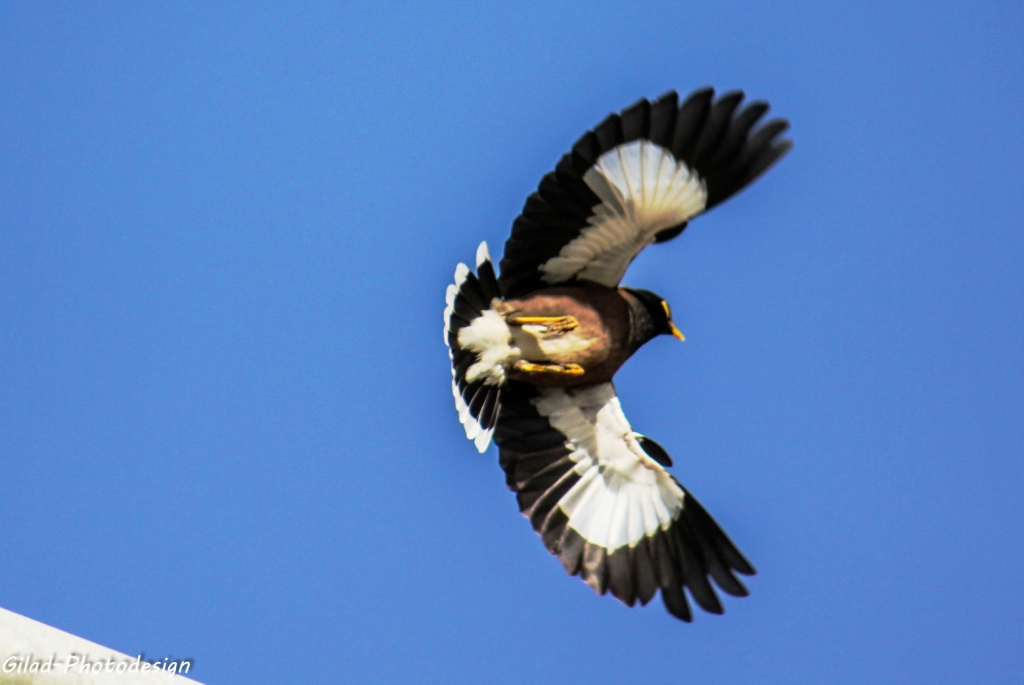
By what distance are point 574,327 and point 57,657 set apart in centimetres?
279

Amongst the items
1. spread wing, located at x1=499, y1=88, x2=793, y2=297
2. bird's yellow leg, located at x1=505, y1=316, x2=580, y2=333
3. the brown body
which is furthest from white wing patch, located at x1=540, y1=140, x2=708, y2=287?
bird's yellow leg, located at x1=505, y1=316, x2=580, y2=333

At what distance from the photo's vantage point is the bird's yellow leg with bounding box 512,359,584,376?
5.36 metres

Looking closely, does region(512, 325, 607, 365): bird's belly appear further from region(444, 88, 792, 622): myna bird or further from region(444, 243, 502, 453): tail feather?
region(444, 243, 502, 453): tail feather

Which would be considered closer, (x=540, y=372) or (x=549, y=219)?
(x=549, y=219)

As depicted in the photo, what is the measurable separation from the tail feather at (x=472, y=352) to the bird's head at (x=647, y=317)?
2.47 feet

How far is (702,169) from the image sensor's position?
15.0 ft

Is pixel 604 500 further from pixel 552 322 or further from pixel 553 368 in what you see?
pixel 552 322

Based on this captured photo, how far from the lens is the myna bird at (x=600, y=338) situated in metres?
4.59

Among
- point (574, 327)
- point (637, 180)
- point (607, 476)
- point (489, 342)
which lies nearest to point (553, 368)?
point (574, 327)

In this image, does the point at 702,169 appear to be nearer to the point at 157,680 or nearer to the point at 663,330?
the point at 663,330

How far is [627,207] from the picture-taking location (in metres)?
4.89

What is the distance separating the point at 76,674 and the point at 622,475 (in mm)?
3147

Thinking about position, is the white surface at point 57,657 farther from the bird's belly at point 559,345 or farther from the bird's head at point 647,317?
the bird's head at point 647,317

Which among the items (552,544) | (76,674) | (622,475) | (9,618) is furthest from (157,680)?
(622,475)
